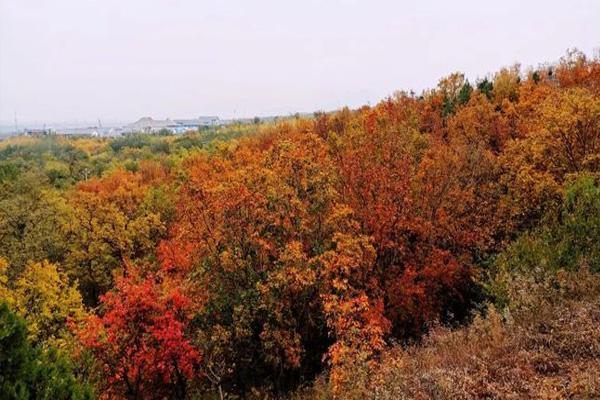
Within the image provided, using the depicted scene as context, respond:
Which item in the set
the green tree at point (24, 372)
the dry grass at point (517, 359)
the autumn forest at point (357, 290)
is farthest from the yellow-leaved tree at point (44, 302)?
the dry grass at point (517, 359)

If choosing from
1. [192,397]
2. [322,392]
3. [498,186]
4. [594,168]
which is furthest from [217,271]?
[594,168]

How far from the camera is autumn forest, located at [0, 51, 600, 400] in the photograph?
11.6 metres

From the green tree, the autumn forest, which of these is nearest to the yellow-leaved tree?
the autumn forest

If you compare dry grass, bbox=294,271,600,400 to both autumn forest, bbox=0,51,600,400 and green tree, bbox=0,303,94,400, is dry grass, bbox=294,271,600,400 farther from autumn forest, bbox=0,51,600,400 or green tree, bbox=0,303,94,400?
green tree, bbox=0,303,94,400

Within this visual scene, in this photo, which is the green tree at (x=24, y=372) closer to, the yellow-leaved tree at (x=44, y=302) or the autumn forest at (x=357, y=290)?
the autumn forest at (x=357, y=290)

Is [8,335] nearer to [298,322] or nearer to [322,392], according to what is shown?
[322,392]

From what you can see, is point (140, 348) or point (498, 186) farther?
point (498, 186)

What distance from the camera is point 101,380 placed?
19406mm

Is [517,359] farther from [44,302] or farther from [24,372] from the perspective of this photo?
[44,302]

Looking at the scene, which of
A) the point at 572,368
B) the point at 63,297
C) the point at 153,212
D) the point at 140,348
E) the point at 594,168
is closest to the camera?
the point at 572,368

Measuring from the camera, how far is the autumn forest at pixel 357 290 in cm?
1156

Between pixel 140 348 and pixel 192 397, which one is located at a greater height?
pixel 140 348

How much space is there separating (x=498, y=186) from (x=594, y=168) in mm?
5415

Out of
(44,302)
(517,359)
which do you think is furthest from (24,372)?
(44,302)
